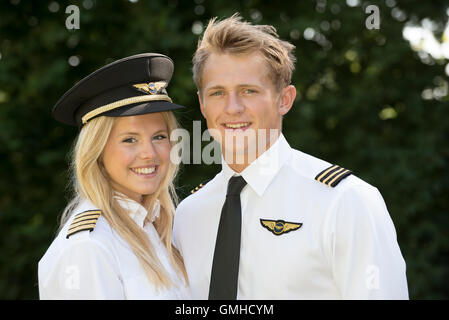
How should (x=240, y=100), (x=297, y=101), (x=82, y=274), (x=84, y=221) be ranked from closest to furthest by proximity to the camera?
(x=82, y=274), (x=84, y=221), (x=240, y=100), (x=297, y=101)

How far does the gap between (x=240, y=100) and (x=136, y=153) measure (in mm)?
590

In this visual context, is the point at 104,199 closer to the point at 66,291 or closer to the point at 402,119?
the point at 66,291

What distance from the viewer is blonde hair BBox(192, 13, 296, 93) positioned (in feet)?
9.00

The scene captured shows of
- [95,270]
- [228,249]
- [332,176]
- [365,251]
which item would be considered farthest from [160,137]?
[365,251]

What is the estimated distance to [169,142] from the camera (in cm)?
289

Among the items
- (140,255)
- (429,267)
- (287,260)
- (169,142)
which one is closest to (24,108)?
(169,142)

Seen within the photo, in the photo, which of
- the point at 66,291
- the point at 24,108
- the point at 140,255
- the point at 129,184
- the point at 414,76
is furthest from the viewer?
the point at 414,76

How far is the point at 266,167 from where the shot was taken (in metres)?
2.78

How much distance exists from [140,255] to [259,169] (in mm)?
736

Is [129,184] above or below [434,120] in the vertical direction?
below

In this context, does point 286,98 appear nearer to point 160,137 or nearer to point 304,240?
point 160,137

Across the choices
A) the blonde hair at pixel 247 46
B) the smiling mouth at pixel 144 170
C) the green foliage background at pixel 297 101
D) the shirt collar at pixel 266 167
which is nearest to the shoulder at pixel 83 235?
the smiling mouth at pixel 144 170

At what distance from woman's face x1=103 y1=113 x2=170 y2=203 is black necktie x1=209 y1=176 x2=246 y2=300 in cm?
40

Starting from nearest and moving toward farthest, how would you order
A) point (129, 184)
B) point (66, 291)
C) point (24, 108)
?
point (66, 291) < point (129, 184) < point (24, 108)
